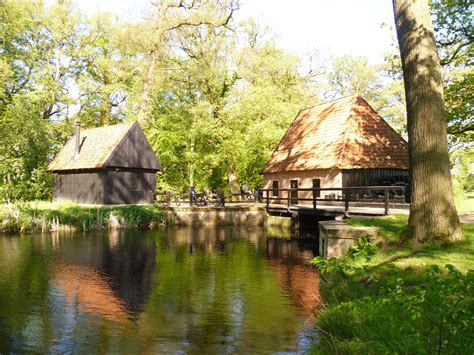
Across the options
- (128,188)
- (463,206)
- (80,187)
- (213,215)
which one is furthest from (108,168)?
(463,206)

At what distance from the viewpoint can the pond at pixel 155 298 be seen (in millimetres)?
7691

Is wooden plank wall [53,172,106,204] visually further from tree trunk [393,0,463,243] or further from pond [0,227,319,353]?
tree trunk [393,0,463,243]

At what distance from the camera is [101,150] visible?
105 ft

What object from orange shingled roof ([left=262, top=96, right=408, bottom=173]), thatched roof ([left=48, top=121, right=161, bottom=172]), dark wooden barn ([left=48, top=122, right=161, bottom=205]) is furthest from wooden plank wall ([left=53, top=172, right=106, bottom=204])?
orange shingled roof ([left=262, top=96, right=408, bottom=173])

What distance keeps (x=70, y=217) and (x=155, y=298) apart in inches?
629

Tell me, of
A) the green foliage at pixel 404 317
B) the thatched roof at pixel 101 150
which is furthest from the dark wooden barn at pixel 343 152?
the green foliage at pixel 404 317

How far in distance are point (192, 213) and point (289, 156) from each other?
7554 mm

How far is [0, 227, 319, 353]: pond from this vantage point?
769cm

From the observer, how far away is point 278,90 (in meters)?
37.0

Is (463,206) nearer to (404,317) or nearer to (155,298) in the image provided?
(155,298)

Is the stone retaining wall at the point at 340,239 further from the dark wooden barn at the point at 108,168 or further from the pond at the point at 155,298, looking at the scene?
the dark wooden barn at the point at 108,168

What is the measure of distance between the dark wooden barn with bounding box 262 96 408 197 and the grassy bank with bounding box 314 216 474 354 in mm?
12566

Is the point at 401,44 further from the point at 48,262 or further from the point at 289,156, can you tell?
the point at 289,156

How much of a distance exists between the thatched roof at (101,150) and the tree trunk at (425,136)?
78.6 feet
